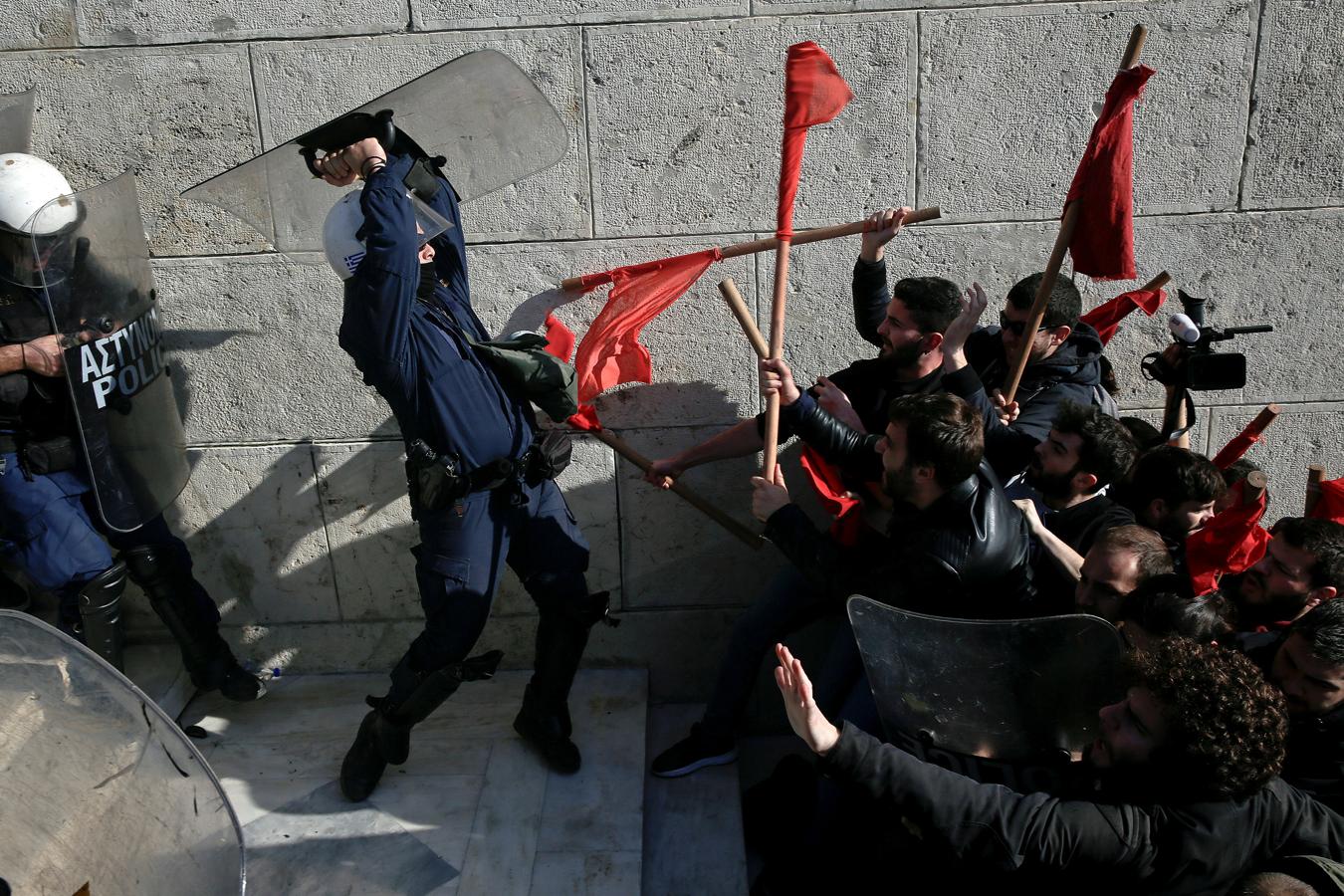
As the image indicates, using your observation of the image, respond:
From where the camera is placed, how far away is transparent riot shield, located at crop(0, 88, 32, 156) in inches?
139

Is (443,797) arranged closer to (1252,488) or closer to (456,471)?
(456,471)

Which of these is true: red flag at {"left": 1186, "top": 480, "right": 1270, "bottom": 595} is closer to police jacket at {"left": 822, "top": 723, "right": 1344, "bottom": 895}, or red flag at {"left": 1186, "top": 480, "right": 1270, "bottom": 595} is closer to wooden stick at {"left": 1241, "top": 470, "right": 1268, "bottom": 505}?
wooden stick at {"left": 1241, "top": 470, "right": 1268, "bottom": 505}

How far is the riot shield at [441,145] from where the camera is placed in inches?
119

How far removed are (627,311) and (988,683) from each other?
1830mm

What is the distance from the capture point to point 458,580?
10.3 ft

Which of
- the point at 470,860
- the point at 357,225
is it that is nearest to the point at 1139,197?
the point at 357,225

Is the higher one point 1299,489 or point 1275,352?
point 1275,352


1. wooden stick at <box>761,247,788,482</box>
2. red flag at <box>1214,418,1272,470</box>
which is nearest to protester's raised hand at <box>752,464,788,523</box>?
wooden stick at <box>761,247,788,482</box>

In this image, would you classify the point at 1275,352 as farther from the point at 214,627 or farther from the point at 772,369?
the point at 214,627

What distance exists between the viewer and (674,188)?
3631 mm

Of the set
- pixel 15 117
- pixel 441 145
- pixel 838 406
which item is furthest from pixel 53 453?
pixel 838 406

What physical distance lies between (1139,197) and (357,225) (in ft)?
9.02

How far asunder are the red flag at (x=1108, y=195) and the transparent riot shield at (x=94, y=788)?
2.84m

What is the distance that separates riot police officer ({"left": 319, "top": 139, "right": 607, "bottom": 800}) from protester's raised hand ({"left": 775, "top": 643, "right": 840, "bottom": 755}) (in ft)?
4.10
